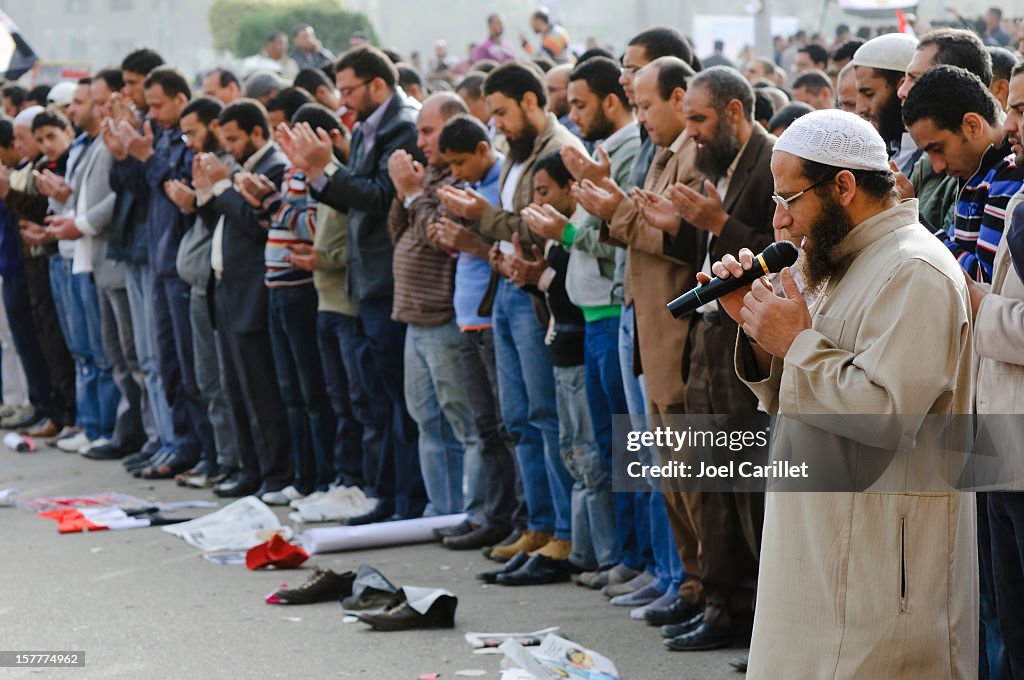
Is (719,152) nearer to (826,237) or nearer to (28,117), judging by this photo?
(826,237)

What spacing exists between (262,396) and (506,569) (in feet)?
9.82

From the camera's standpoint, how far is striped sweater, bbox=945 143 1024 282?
5.15 meters

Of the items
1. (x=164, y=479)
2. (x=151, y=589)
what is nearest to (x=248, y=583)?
(x=151, y=589)

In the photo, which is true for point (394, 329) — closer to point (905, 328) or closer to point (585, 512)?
point (585, 512)

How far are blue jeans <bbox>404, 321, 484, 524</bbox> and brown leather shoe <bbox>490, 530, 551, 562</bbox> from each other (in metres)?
0.43

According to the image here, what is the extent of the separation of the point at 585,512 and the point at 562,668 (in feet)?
5.61

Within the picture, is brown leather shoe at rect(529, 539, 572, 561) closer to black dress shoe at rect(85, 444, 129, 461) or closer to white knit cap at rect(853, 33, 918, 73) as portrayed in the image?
white knit cap at rect(853, 33, 918, 73)

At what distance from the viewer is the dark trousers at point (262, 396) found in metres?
10.3

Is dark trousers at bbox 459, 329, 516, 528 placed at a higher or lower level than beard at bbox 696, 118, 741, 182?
lower

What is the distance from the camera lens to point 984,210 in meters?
5.26

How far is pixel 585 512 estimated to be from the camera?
7.78 meters

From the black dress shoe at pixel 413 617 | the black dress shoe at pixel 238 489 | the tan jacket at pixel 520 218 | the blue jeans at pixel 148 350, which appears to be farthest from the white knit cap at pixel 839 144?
the blue jeans at pixel 148 350

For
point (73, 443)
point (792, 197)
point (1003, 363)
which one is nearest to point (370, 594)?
point (1003, 363)

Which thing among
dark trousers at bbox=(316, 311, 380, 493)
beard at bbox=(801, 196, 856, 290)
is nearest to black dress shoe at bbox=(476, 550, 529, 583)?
dark trousers at bbox=(316, 311, 380, 493)
